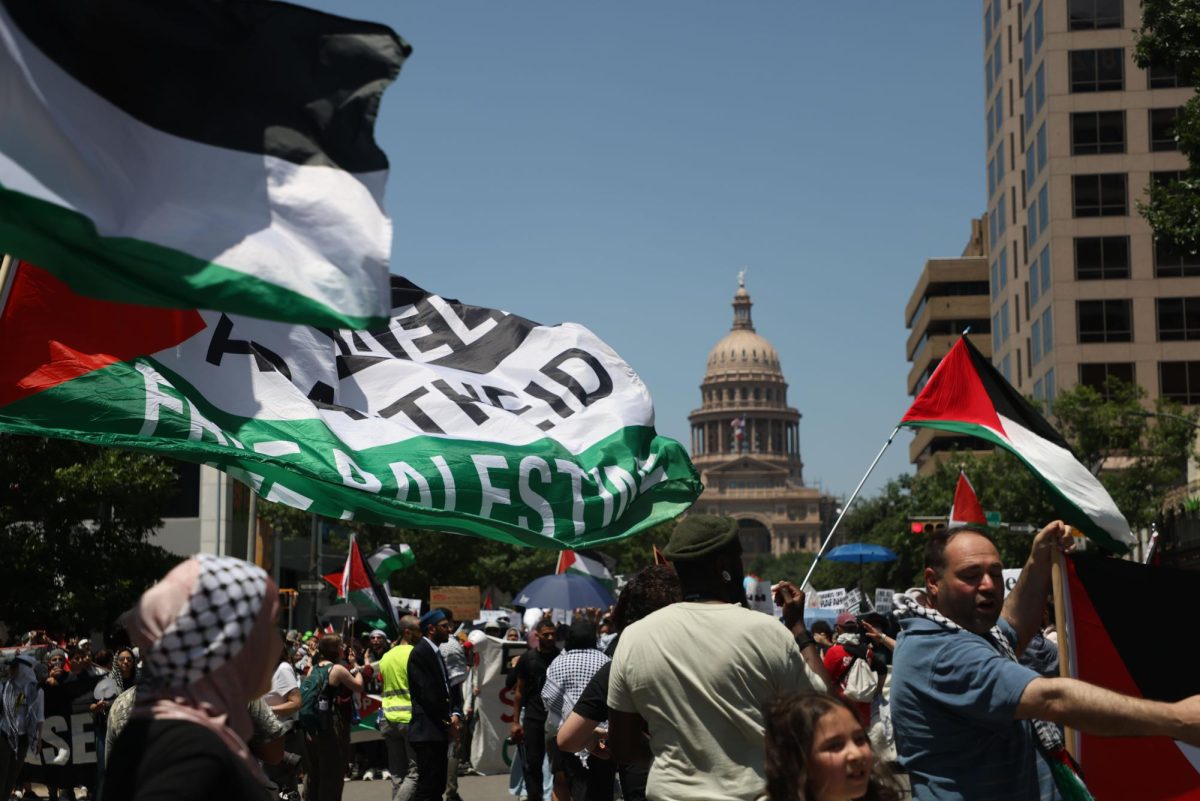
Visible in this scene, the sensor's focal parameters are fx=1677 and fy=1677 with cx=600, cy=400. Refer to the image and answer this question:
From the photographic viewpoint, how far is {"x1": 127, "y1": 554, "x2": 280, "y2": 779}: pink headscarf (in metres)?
2.96

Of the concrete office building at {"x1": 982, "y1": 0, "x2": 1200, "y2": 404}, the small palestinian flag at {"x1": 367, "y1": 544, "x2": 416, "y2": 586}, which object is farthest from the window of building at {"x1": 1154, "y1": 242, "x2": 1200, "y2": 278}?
the small palestinian flag at {"x1": 367, "y1": 544, "x2": 416, "y2": 586}

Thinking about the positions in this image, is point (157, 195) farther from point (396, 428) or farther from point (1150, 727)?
point (396, 428)

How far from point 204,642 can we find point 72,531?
2698cm

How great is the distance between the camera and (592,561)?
31938 mm

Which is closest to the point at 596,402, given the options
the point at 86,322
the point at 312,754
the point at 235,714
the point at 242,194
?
the point at 86,322

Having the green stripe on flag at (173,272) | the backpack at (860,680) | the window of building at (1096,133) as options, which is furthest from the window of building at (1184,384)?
the green stripe on flag at (173,272)

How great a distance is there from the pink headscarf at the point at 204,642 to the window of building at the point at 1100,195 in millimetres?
58197

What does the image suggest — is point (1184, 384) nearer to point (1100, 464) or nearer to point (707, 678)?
point (1100, 464)

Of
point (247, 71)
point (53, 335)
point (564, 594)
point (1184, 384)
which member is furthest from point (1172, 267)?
point (247, 71)

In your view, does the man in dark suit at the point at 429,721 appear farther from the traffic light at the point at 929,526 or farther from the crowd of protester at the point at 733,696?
the crowd of protester at the point at 733,696

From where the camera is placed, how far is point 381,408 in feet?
23.7

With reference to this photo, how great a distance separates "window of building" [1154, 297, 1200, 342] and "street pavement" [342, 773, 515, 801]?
4376 centimetres

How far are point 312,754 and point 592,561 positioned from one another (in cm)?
1891

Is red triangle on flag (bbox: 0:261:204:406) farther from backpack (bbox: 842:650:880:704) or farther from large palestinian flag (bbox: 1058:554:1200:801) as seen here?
backpack (bbox: 842:650:880:704)
